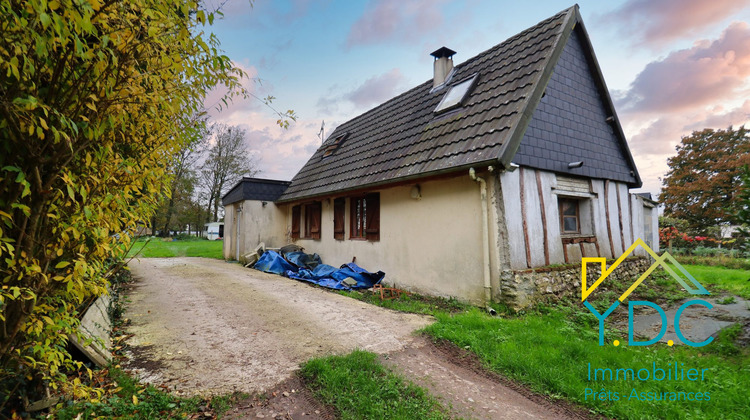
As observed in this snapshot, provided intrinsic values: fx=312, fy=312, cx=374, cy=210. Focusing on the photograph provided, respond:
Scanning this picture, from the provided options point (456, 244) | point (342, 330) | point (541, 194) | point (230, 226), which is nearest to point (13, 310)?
point (342, 330)

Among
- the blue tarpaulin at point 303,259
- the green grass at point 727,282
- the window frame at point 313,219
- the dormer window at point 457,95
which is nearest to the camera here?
the green grass at point 727,282

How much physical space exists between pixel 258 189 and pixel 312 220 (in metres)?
3.43

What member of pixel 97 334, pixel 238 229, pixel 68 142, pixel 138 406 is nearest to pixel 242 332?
pixel 97 334

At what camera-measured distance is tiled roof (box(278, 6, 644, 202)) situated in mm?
6316

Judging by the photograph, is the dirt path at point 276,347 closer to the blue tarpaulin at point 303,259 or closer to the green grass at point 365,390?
the green grass at point 365,390

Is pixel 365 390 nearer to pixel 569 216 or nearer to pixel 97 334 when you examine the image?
pixel 97 334

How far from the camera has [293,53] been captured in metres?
7.02

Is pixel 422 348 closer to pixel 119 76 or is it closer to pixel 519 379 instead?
pixel 519 379

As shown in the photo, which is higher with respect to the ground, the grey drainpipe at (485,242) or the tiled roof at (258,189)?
the tiled roof at (258,189)

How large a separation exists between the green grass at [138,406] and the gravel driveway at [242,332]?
0.55 ft

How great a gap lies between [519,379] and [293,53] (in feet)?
24.0

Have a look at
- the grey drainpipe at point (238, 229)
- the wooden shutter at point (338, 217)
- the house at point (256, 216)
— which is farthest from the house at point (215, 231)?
the wooden shutter at point (338, 217)

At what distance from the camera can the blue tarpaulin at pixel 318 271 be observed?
27.2 ft

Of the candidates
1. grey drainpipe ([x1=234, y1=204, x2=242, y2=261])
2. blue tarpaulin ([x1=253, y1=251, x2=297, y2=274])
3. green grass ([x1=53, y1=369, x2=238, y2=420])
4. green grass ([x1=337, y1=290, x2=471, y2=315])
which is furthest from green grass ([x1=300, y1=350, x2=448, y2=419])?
grey drainpipe ([x1=234, y1=204, x2=242, y2=261])
